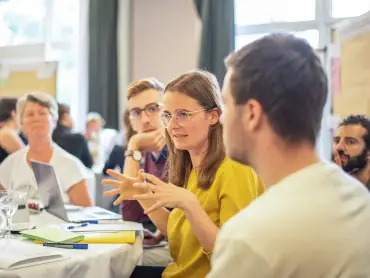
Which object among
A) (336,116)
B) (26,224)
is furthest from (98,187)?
(26,224)

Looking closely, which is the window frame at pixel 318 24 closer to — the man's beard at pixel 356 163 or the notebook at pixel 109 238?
the man's beard at pixel 356 163

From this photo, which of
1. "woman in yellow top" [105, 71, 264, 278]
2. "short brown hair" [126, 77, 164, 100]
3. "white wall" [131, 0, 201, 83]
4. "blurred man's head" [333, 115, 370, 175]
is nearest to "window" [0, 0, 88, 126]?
"white wall" [131, 0, 201, 83]

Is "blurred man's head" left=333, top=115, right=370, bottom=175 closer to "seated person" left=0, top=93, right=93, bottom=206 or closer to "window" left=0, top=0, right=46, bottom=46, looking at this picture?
"seated person" left=0, top=93, right=93, bottom=206

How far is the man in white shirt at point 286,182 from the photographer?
80 cm

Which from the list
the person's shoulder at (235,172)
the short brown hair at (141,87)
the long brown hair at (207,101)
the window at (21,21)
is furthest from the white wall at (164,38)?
the person's shoulder at (235,172)

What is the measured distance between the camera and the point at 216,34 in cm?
427

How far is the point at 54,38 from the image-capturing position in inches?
217

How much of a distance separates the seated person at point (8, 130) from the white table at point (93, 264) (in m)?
1.74

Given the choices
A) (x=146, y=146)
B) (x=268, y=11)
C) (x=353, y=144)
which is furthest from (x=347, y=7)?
(x=146, y=146)

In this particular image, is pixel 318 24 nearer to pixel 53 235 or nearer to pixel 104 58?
pixel 104 58

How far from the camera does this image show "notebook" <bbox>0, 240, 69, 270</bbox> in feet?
4.28

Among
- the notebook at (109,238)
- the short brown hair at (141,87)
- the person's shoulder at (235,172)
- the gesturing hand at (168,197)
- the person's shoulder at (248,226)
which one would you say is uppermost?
the short brown hair at (141,87)

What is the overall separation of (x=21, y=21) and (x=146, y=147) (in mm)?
4064

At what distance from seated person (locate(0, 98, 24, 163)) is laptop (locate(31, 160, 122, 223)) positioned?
109cm
